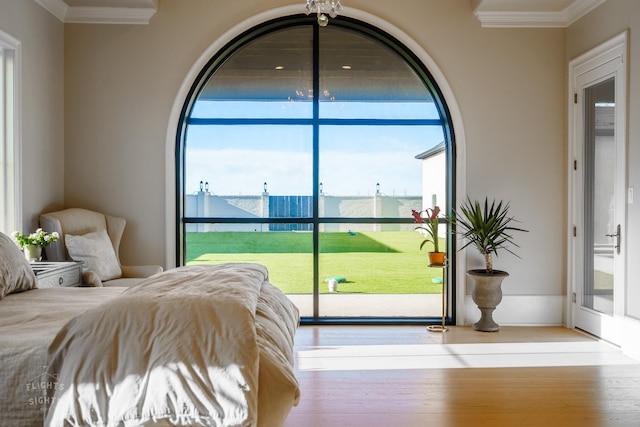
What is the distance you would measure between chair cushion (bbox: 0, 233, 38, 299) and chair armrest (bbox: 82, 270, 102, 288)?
1.32m

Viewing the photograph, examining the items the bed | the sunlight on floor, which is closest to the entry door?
the sunlight on floor

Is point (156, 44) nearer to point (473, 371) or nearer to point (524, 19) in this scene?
point (524, 19)

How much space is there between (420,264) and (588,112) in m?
2.14

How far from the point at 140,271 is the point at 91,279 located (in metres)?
0.63

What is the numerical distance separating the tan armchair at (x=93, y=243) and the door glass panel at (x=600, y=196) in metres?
3.94

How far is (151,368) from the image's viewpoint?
73.9 inches

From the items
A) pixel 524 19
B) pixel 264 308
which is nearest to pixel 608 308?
pixel 524 19

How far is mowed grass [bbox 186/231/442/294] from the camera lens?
18.9 feet

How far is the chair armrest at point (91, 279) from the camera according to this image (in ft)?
14.8

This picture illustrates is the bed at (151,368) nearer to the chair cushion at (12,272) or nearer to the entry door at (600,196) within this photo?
the chair cushion at (12,272)

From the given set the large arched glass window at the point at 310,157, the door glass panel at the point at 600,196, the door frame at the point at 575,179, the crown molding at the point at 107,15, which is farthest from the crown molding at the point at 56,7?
the door glass panel at the point at 600,196

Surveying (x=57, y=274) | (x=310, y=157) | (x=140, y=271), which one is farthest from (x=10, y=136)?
(x=310, y=157)

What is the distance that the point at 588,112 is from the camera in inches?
207

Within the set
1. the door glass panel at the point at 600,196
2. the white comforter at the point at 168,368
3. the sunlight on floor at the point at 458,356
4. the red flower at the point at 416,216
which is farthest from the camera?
the red flower at the point at 416,216
